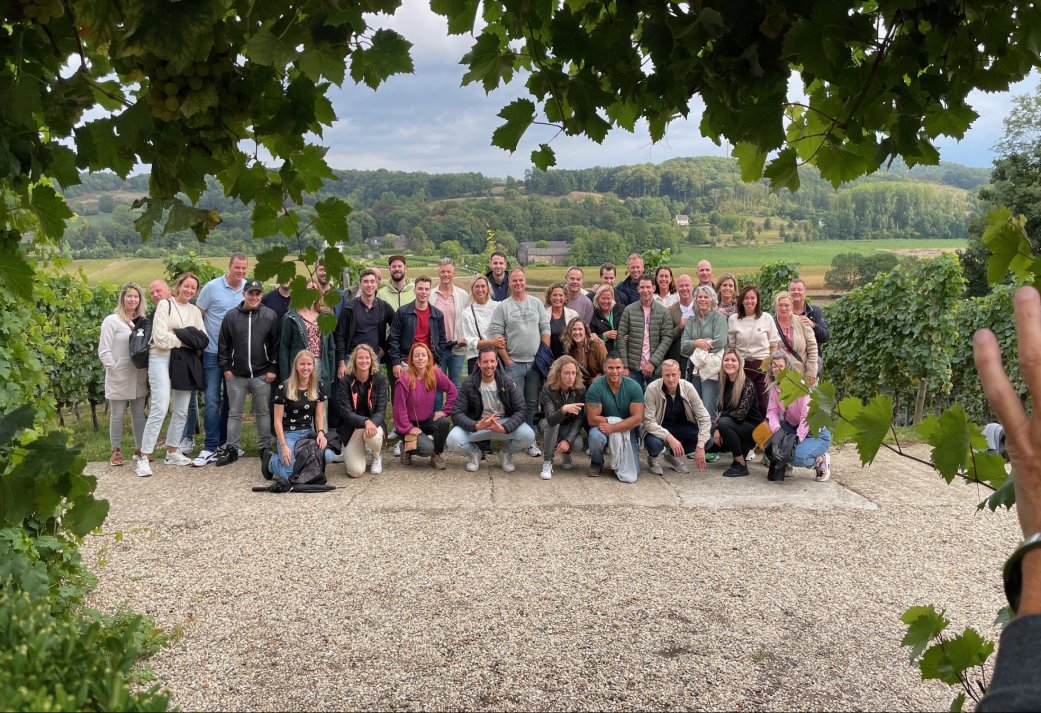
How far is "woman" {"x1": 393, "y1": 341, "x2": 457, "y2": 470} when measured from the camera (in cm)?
829

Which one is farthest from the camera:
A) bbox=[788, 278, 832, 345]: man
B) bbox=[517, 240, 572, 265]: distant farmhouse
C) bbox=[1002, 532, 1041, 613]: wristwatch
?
bbox=[517, 240, 572, 265]: distant farmhouse

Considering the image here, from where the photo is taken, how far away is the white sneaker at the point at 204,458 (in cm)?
836

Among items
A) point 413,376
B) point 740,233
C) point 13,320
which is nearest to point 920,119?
point 13,320

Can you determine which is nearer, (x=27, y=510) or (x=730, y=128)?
(x=27, y=510)

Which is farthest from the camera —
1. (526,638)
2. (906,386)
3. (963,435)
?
(906,386)

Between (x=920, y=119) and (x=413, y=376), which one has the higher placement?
(x=920, y=119)

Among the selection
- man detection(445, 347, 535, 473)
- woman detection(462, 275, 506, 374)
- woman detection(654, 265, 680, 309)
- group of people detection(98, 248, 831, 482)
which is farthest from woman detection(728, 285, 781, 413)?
woman detection(462, 275, 506, 374)

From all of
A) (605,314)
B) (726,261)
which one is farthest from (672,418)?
(726,261)

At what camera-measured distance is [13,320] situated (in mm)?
4930

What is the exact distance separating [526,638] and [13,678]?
11.9 feet

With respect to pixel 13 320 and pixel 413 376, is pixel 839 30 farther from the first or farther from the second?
pixel 413 376

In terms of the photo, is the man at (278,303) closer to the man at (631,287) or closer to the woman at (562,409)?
the woman at (562,409)

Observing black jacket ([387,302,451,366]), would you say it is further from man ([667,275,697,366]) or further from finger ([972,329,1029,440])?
finger ([972,329,1029,440])

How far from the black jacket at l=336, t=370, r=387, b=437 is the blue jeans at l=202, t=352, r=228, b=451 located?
1339mm
